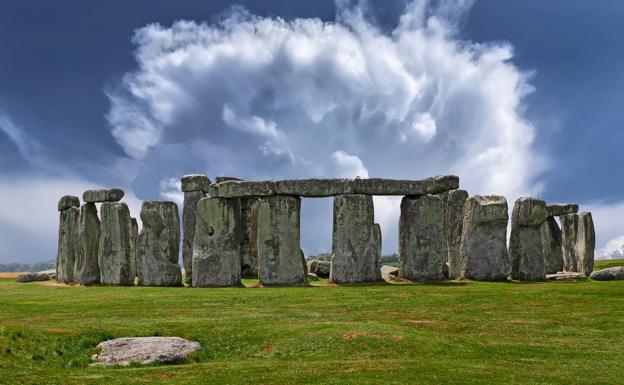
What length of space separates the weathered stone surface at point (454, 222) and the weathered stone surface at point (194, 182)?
13.7 meters

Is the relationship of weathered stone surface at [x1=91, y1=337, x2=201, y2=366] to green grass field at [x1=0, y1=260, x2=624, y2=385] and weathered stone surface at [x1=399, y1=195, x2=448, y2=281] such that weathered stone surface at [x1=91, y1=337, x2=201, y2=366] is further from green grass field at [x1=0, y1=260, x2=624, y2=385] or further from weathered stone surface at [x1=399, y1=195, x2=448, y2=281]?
weathered stone surface at [x1=399, y1=195, x2=448, y2=281]

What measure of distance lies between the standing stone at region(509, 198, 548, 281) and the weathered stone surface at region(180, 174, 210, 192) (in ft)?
55.5

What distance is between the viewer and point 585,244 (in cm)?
3853

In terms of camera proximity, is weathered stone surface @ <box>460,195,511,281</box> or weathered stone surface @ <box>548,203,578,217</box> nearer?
weathered stone surface @ <box>460,195,511,281</box>

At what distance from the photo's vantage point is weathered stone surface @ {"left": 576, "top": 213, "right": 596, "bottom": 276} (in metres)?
38.4

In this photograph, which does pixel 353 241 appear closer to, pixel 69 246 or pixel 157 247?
pixel 157 247

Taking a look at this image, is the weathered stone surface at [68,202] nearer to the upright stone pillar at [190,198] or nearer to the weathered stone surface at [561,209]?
the upright stone pillar at [190,198]

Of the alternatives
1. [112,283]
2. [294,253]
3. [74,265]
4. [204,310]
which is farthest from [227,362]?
[74,265]

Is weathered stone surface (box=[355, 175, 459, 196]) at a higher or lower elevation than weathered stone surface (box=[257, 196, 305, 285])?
higher

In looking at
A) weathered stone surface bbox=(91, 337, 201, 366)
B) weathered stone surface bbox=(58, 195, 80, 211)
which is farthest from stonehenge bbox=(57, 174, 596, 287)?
weathered stone surface bbox=(91, 337, 201, 366)

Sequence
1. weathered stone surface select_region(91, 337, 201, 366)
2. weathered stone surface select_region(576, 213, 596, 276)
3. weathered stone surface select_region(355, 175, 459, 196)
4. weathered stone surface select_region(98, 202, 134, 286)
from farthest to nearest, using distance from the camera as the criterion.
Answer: weathered stone surface select_region(576, 213, 596, 276), weathered stone surface select_region(98, 202, 134, 286), weathered stone surface select_region(355, 175, 459, 196), weathered stone surface select_region(91, 337, 201, 366)

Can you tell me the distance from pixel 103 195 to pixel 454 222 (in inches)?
748

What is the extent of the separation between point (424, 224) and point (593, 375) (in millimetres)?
17964

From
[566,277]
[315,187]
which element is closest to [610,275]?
[566,277]
